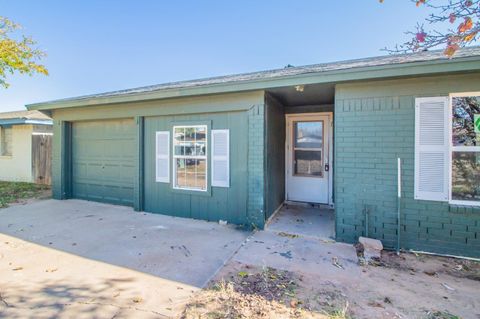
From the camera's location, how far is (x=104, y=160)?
6793 millimetres

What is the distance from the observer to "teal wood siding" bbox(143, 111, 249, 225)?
195 inches

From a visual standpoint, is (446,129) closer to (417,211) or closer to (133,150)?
(417,211)

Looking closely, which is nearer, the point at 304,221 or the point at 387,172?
the point at 387,172

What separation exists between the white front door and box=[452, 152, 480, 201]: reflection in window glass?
2799 mm

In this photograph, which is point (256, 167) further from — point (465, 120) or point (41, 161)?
point (41, 161)

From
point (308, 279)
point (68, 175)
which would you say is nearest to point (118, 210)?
point (68, 175)

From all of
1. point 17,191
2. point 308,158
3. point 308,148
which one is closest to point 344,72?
point 308,148

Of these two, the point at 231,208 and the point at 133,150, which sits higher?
the point at 133,150

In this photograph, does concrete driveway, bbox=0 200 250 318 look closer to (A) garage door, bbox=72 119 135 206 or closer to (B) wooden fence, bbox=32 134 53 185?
(A) garage door, bbox=72 119 135 206

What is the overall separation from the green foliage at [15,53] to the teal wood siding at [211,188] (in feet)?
17.2

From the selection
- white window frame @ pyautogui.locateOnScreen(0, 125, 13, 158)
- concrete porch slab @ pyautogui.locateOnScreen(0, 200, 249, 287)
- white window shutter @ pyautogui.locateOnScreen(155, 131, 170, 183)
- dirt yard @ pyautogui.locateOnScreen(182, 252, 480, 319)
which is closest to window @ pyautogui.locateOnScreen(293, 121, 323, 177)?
concrete porch slab @ pyautogui.locateOnScreen(0, 200, 249, 287)

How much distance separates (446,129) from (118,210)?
664 cm

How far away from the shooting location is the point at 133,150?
6.34 metres

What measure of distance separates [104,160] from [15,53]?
4.61 meters
